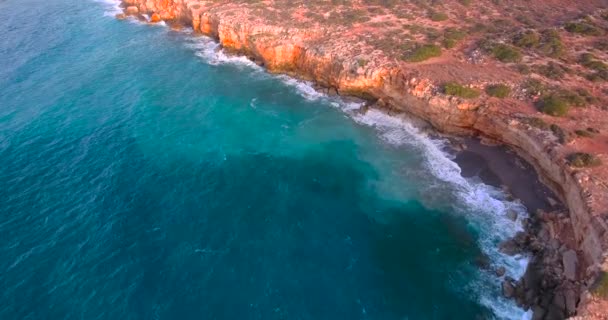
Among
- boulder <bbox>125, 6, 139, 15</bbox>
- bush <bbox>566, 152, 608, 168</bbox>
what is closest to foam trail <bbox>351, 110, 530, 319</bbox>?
bush <bbox>566, 152, 608, 168</bbox>

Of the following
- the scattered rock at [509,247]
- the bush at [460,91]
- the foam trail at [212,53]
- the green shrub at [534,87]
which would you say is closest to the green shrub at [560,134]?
the green shrub at [534,87]

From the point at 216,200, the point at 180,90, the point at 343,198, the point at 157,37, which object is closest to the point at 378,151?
the point at 343,198

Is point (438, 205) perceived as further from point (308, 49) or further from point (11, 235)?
point (11, 235)

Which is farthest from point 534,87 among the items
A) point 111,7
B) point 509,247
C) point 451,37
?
point 111,7

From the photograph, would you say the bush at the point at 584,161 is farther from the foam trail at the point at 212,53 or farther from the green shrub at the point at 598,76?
the foam trail at the point at 212,53

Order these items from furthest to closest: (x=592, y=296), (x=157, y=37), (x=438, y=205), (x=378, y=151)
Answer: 1. (x=157, y=37)
2. (x=378, y=151)
3. (x=438, y=205)
4. (x=592, y=296)

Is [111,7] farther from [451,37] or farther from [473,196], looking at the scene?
[473,196]
